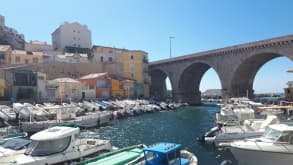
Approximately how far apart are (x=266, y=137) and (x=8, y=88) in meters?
39.4

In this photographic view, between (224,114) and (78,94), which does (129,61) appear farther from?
(224,114)

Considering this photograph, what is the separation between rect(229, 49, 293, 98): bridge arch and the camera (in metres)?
46.7

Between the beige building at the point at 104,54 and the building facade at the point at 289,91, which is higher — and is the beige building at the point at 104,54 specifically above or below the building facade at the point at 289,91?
above

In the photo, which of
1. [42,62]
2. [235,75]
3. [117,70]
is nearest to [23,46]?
[42,62]

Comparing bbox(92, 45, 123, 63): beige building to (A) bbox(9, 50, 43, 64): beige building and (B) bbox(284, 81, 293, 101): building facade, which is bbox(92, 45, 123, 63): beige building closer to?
(A) bbox(9, 50, 43, 64): beige building

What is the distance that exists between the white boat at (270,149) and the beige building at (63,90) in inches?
1413

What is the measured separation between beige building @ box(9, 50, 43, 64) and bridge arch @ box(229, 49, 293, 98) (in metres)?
48.2

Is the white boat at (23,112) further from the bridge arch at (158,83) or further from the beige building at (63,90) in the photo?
the bridge arch at (158,83)

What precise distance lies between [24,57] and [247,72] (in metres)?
53.1

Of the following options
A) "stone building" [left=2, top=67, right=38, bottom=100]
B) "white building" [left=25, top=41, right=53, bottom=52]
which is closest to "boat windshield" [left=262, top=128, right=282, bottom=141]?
"stone building" [left=2, top=67, right=38, bottom=100]

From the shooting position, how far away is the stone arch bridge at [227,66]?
139 feet

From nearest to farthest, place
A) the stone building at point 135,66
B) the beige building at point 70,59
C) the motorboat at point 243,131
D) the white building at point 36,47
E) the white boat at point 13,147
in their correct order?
the white boat at point 13,147, the motorboat at point 243,131, the beige building at point 70,59, the stone building at point 135,66, the white building at point 36,47

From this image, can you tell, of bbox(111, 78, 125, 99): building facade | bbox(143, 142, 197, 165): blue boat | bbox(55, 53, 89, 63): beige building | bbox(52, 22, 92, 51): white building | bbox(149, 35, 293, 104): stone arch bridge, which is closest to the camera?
bbox(143, 142, 197, 165): blue boat

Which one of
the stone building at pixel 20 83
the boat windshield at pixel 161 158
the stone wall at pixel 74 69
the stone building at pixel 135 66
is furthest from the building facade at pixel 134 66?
the boat windshield at pixel 161 158
